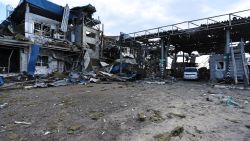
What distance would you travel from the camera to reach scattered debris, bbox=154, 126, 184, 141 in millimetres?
4648

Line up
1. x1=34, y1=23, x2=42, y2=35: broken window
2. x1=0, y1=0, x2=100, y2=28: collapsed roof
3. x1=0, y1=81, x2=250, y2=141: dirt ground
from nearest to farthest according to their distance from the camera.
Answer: x1=0, y1=81, x2=250, y2=141: dirt ground → x1=0, y1=0, x2=100, y2=28: collapsed roof → x1=34, y1=23, x2=42, y2=35: broken window

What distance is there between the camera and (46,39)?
23.2m

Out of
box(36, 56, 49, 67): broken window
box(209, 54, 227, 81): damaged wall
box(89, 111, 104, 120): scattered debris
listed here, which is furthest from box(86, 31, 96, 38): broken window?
box(89, 111, 104, 120): scattered debris

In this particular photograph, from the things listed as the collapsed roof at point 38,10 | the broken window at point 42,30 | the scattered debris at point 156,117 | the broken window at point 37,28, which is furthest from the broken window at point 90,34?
the scattered debris at point 156,117

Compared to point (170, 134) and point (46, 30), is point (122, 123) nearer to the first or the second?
point (170, 134)

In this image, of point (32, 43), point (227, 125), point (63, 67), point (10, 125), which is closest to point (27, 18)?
point (32, 43)

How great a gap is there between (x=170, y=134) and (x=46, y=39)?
21384 mm

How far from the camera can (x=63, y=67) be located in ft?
82.0

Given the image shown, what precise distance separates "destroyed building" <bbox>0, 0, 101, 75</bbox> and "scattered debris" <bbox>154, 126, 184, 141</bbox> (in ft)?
56.9

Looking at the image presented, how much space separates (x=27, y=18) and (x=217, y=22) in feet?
64.3

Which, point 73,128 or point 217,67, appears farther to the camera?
point 217,67

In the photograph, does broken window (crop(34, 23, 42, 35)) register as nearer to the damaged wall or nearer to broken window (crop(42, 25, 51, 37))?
broken window (crop(42, 25, 51, 37))

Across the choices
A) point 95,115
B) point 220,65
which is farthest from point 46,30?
point 95,115

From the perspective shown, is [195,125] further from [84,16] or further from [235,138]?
[84,16]
